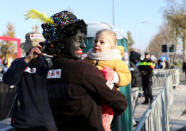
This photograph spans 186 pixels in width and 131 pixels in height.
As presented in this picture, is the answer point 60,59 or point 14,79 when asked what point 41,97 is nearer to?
point 14,79

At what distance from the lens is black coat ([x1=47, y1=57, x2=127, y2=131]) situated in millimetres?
1727

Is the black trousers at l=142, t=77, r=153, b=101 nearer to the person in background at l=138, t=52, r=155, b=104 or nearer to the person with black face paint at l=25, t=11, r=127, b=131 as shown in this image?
the person in background at l=138, t=52, r=155, b=104

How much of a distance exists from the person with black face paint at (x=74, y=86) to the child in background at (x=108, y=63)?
0.22 meters

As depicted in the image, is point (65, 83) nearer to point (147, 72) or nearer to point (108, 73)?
point (108, 73)

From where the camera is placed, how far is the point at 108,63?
2.34 m

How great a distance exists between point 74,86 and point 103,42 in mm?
829


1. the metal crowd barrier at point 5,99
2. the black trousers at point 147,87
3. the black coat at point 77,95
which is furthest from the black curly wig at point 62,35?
the black trousers at point 147,87

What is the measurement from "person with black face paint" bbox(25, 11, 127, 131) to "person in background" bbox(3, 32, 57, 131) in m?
0.22

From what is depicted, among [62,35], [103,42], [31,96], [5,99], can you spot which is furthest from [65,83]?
[5,99]

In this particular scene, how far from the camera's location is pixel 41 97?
6.78ft

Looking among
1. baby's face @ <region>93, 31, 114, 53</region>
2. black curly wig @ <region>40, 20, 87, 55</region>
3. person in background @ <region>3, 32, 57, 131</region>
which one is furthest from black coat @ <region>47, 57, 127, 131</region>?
baby's face @ <region>93, 31, 114, 53</region>

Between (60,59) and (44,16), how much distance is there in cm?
84

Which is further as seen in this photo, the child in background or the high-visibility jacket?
the high-visibility jacket

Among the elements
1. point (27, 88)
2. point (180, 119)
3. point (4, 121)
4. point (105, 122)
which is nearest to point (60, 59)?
point (27, 88)
